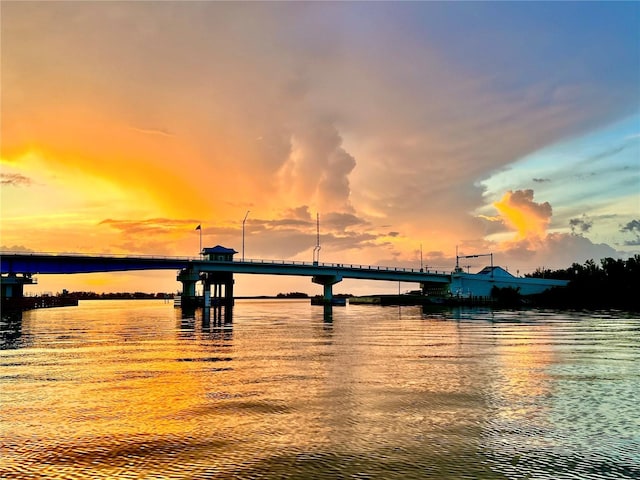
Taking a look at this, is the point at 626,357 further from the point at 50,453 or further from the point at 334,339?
the point at 50,453

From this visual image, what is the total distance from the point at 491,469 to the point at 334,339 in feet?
157

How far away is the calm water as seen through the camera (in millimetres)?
18172

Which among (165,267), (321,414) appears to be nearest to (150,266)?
(165,267)

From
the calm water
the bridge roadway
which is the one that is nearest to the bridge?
the bridge roadway

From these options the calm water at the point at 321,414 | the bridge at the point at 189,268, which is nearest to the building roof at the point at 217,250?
the bridge at the point at 189,268

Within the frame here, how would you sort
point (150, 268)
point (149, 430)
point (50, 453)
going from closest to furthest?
point (50, 453), point (149, 430), point (150, 268)

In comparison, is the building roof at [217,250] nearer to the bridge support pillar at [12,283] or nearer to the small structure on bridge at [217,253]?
the small structure on bridge at [217,253]

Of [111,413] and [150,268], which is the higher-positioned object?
[150,268]

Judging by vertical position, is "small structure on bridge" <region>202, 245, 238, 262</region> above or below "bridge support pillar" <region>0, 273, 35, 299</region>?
above

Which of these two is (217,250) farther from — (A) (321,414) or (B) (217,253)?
(A) (321,414)

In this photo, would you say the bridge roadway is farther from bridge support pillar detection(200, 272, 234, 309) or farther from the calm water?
the calm water

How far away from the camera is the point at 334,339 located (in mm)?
65062

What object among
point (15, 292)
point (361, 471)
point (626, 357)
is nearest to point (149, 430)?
point (361, 471)

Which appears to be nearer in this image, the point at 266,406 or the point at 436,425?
the point at 436,425
